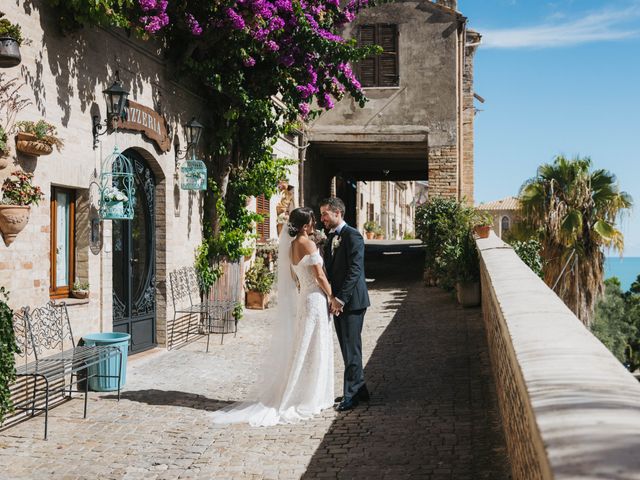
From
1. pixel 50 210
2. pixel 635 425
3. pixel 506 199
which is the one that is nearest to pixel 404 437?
pixel 635 425

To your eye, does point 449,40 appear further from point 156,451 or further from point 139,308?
point 156,451

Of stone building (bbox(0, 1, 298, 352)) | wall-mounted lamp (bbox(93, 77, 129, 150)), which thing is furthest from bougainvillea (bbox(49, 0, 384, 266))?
wall-mounted lamp (bbox(93, 77, 129, 150))

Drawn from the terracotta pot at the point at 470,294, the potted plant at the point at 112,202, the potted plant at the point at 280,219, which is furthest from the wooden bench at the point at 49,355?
the potted plant at the point at 280,219

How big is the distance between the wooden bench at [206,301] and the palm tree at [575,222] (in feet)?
33.0

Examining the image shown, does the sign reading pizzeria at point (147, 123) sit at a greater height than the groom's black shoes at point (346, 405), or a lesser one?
greater

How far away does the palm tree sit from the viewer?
18.8 meters

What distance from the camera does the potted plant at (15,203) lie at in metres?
6.30

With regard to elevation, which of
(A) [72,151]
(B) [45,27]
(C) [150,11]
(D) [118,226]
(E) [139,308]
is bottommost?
(E) [139,308]

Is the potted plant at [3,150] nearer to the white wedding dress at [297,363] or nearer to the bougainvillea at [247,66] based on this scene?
the white wedding dress at [297,363]

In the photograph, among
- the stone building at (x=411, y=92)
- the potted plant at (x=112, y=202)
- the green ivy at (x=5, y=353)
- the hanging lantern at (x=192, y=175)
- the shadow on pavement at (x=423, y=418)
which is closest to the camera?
the shadow on pavement at (x=423, y=418)

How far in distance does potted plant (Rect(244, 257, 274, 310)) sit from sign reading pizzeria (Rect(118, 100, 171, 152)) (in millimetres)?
4405

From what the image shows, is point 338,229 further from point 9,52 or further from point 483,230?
point 483,230

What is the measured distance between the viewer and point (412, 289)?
1650 cm

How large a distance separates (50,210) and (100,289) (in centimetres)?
127
